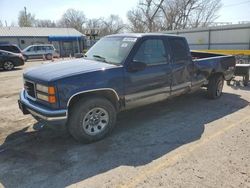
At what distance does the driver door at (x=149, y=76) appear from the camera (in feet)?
16.1

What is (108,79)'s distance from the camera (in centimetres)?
450

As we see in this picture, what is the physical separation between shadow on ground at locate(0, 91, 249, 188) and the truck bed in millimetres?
1164

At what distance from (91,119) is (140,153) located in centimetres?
107

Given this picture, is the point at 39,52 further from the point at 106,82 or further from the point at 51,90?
the point at 51,90

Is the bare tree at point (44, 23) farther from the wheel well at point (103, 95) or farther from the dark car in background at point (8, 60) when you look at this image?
the wheel well at point (103, 95)

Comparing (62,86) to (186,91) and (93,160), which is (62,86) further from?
(186,91)

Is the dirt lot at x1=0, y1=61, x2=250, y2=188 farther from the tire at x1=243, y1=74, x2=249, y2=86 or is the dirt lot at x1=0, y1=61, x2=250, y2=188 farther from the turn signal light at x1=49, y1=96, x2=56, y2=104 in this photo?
the tire at x1=243, y1=74, x2=249, y2=86

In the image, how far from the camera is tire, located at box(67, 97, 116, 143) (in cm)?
431

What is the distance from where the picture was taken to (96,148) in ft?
14.4

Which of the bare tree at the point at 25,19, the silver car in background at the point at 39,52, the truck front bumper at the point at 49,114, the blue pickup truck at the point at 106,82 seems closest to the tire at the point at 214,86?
the blue pickup truck at the point at 106,82

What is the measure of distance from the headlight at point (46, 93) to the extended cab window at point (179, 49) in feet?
9.59

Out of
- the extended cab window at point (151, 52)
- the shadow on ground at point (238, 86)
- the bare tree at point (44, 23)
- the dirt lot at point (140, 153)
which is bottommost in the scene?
the dirt lot at point (140, 153)

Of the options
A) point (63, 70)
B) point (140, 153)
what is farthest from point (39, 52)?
point (140, 153)

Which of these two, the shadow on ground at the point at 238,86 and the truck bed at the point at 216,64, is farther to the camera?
the shadow on ground at the point at 238,86
